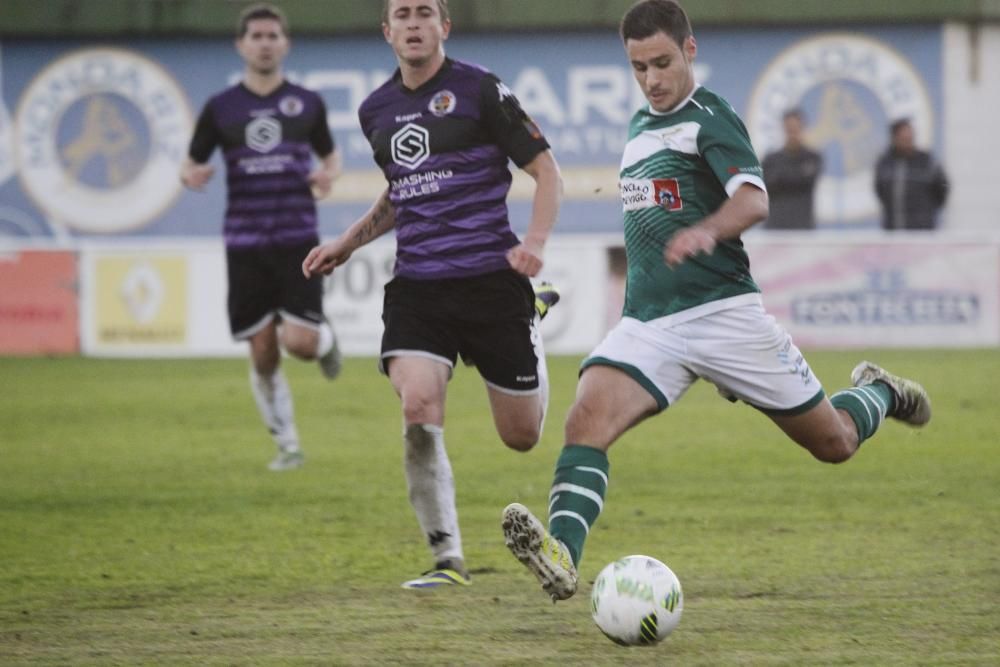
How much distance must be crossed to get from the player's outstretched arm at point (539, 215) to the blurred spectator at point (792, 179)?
13679 mm

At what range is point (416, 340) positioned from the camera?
6898 millimetres

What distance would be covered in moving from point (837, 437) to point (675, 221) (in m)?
1.06

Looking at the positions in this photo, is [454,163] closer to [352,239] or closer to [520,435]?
[352,239]

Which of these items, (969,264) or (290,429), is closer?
(290,429)

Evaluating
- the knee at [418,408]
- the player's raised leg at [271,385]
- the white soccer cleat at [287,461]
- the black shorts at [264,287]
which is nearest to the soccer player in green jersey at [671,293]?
the knee at [418,408]

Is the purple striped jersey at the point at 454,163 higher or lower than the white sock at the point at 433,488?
higher

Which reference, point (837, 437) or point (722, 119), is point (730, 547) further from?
point (722, 119)

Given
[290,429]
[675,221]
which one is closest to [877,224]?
[290,429]

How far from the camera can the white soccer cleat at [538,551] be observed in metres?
5.48

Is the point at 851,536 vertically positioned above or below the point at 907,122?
below

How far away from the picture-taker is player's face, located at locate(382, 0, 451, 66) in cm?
686

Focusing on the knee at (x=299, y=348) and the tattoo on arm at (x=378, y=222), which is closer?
the tattoo on arm at (x=378, y=222)

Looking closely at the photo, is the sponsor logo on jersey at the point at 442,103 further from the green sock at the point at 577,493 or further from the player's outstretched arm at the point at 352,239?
the green sock at the point at 577,493

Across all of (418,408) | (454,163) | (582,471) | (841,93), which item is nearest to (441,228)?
(454,163)
